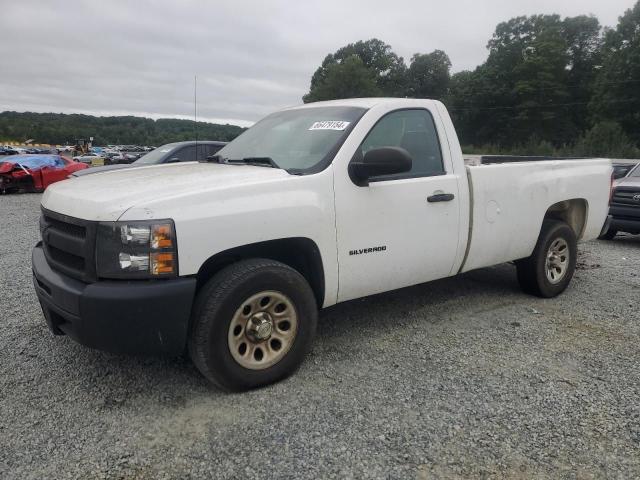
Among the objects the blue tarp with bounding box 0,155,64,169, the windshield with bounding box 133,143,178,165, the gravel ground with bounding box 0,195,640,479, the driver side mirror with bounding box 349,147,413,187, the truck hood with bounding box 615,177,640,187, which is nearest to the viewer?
the gravel ground with bounding box 0,195,640,479

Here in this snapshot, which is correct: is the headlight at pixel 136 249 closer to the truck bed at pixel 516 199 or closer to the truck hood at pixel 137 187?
the truck hood at pixel 137 187

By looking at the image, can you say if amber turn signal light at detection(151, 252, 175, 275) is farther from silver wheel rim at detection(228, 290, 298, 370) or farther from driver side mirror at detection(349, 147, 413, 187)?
driver side mirror at detection(349, 147, 413, 187)

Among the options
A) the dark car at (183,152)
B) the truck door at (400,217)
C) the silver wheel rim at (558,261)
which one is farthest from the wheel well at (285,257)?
the dark car at (183,152)

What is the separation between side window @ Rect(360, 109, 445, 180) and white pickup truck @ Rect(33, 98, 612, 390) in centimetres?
1

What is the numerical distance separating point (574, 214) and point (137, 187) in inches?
175

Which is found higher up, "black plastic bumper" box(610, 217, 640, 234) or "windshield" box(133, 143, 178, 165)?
"windshield" box(133, 143, 178, 165)

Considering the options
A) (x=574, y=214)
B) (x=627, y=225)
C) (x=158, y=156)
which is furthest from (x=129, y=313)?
(x=627, y=225)

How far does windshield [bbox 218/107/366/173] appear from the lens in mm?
3605

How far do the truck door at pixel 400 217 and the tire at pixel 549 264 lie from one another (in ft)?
4.09

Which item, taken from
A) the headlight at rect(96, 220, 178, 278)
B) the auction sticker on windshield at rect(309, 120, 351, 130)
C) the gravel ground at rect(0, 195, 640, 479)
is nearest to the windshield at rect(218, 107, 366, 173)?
the auction sticker on windshield at rect(309, 120, 351, 130)

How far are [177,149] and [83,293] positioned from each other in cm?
796

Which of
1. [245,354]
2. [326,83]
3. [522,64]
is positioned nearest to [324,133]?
[245,354]

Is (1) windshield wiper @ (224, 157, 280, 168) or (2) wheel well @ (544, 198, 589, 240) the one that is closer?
(1) windshield wiper @ (224, 157, 280, 168)

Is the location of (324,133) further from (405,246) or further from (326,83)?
(326,83)
